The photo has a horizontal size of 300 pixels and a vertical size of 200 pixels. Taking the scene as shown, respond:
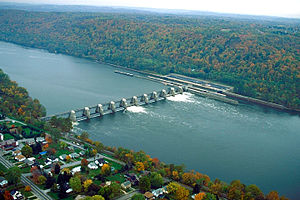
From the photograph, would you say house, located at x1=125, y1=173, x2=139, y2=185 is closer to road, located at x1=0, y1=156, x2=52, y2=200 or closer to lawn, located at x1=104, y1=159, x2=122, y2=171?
lawn, located at x1=104, y1=159, x2=122, y2=171

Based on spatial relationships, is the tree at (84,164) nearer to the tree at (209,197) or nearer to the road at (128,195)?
the road at (128,195)

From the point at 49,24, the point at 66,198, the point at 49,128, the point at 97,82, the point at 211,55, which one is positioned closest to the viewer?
the point at 66,198

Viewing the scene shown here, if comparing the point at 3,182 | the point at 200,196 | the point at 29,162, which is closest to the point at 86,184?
the point at 3,182

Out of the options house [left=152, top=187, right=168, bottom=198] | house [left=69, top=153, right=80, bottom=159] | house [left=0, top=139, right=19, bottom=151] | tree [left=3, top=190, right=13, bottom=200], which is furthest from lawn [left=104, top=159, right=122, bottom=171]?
house [left=0, top=139, right=19, bottom=151]

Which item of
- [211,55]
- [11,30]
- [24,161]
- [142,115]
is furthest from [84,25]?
[24,161]

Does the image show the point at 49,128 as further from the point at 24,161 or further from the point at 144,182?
the point at 144,182

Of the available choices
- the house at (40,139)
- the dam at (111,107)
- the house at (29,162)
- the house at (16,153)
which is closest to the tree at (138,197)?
the house at (29,162)
